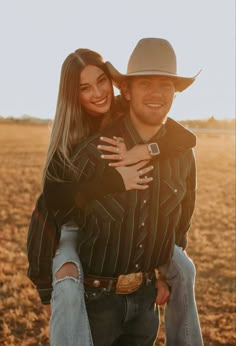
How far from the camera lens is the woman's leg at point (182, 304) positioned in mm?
3189

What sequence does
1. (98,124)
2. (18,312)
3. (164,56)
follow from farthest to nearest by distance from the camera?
(18,312) < (98,124) < (164,56)

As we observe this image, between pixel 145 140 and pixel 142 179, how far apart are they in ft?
0.97

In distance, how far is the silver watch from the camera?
9.53ft

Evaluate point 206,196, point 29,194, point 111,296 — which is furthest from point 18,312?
point 206,196

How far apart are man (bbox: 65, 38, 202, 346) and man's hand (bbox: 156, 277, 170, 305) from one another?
0.13 m

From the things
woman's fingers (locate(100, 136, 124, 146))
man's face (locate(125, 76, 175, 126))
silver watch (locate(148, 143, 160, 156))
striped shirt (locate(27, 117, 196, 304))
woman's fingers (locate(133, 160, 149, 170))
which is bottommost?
striped shirt (locate(27, 117, 196, 304))

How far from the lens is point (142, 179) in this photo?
2836 mm

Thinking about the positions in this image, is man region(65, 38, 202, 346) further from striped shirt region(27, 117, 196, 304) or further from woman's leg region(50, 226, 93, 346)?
woman's leg region(50, 226, 93, 346)

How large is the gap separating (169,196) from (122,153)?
0.36 m

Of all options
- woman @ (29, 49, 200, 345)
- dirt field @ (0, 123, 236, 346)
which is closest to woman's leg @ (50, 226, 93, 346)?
woman @ (29, 49, 200, 345)

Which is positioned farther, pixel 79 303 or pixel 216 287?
pixel 216 287

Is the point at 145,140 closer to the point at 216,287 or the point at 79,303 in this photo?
the point at 79,303

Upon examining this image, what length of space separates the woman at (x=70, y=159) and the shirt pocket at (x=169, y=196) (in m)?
0.14

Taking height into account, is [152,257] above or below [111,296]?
above
